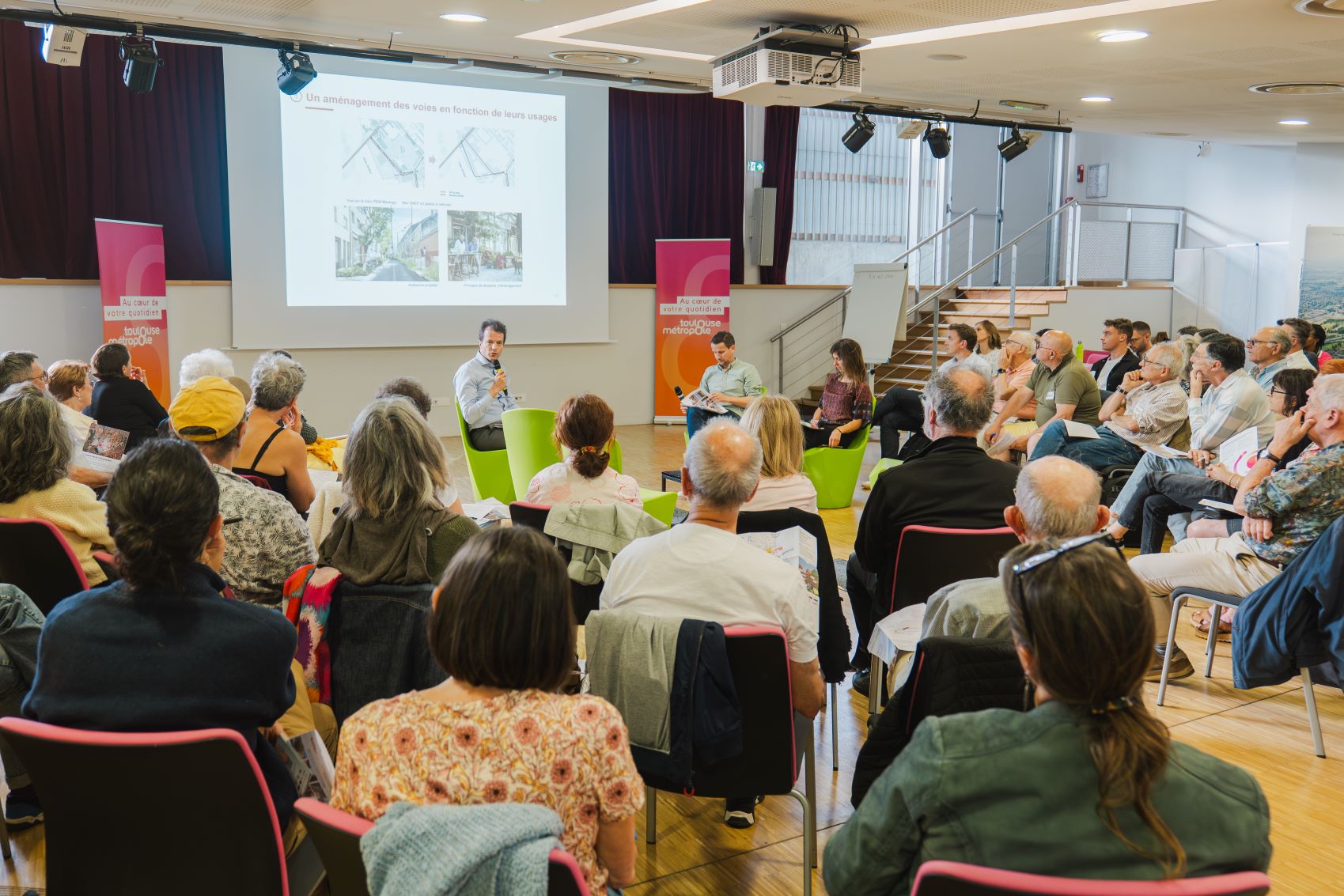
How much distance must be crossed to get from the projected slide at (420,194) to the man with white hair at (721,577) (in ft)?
25.4

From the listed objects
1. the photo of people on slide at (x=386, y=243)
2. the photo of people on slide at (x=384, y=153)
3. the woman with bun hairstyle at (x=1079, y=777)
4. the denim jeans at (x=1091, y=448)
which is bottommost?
the denim jeans at (x=1091, y=448)

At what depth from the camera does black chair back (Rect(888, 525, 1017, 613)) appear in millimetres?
3086

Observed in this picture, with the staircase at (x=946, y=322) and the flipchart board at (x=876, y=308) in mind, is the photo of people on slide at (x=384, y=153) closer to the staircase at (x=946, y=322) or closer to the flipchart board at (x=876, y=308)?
the flipchart board at (x=876, y=308)

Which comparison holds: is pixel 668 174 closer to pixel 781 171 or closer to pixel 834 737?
pixel 781 171

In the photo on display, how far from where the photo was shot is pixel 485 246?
33.2ft

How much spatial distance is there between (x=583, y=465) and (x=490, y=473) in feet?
9.75

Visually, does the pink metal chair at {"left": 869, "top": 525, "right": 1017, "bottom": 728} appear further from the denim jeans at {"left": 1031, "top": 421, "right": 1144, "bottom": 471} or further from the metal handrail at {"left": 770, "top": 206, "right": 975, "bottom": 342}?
the metal handrail at {"left": 770, "top": 206, "right": 975, "bottom": 342}

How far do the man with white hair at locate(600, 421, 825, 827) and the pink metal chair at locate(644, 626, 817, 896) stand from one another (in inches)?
4.5

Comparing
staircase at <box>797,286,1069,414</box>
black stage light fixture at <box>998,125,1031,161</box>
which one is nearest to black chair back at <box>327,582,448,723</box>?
black stage light fixture at <box>998,125,1031,161</box>

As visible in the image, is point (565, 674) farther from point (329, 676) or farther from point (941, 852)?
point (329, 676)

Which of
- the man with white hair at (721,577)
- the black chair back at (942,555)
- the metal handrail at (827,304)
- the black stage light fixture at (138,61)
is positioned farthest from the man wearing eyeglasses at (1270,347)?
the black stage light fixture at (138,61)

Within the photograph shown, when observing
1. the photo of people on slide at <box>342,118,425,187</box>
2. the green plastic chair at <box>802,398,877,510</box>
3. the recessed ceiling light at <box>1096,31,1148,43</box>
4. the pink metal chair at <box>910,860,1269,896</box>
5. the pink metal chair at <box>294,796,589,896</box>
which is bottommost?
the green plastic chair at <box>802,398,877,510</box>

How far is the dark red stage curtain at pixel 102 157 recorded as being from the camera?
27.3ft

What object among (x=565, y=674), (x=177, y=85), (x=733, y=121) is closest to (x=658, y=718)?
(x=565, y=674)
